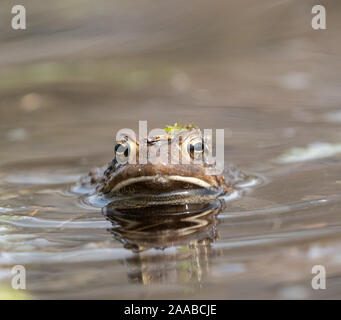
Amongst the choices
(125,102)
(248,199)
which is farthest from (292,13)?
(248,199)

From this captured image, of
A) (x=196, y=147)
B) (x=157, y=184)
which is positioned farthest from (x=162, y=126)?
(x=157, y=184)

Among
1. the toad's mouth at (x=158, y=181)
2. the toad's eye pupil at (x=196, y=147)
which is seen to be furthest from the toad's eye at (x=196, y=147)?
the toad's mouth at (x=158, y=181)

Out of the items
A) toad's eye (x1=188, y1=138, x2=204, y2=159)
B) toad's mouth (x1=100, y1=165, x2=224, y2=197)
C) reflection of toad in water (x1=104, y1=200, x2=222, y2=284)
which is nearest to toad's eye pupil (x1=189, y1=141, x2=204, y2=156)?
toad's eye (x1=188, y1=138, x2=204, y2=159)

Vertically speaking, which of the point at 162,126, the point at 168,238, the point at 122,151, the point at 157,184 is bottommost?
the point at 168,238

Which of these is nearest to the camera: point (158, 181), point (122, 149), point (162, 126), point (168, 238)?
point (168, 238)

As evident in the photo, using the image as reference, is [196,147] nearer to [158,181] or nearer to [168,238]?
[158,181]

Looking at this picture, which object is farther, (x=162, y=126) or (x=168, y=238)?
(x=162, y=126)

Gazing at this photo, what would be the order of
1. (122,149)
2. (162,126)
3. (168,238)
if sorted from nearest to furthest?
(168,238) → (122,149) → (162,126)
